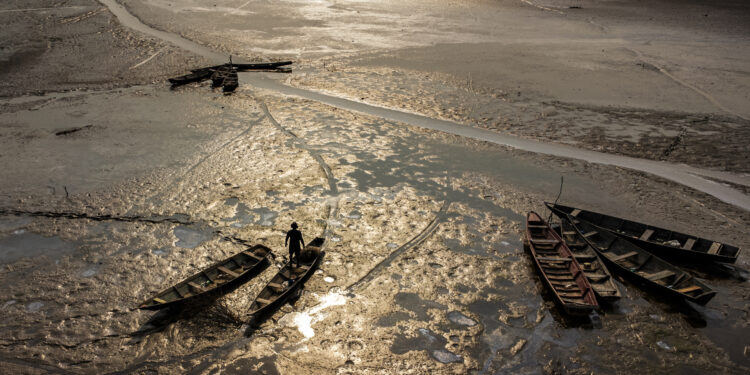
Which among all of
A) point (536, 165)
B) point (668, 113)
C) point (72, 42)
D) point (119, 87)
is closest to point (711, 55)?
point (668, 113)

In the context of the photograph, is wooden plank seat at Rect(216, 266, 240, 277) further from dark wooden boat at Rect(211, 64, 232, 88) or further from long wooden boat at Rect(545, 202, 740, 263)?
dark wooden boat at Rect(211, 64, 232, 88)

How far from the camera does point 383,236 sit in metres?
11.8

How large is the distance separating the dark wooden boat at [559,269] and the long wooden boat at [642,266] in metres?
0.76

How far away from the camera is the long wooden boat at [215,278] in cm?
888

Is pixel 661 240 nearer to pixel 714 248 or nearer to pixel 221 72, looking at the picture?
pixel 714 248

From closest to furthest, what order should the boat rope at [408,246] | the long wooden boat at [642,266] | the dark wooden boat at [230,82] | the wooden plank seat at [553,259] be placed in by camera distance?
the long wooden boat at [642,266]
the boat rope at [408,246]
the wooden plank seat at [553,259]
the dark wooden boat at [230,82]

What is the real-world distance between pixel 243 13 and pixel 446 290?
33.0 m

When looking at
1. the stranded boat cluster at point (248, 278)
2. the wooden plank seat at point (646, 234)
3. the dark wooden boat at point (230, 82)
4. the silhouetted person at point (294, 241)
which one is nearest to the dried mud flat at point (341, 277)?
the stranded boat cluster at point (248, 278)

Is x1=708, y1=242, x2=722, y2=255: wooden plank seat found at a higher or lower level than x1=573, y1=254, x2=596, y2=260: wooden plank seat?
higher

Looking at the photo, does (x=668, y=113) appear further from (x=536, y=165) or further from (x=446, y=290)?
(x=446, y=290)

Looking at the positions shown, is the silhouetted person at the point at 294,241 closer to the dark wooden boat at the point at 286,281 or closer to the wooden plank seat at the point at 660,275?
the dark wooden boat at the point at 286,281

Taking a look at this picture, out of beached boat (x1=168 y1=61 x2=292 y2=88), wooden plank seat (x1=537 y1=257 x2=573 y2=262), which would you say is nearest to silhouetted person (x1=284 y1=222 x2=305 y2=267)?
wooden plank seat (x1=537 y1=257 x2=573 y2=262)

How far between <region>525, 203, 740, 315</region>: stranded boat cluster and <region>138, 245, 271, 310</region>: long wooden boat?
5975mm

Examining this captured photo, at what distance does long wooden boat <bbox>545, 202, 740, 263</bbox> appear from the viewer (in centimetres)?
1065
